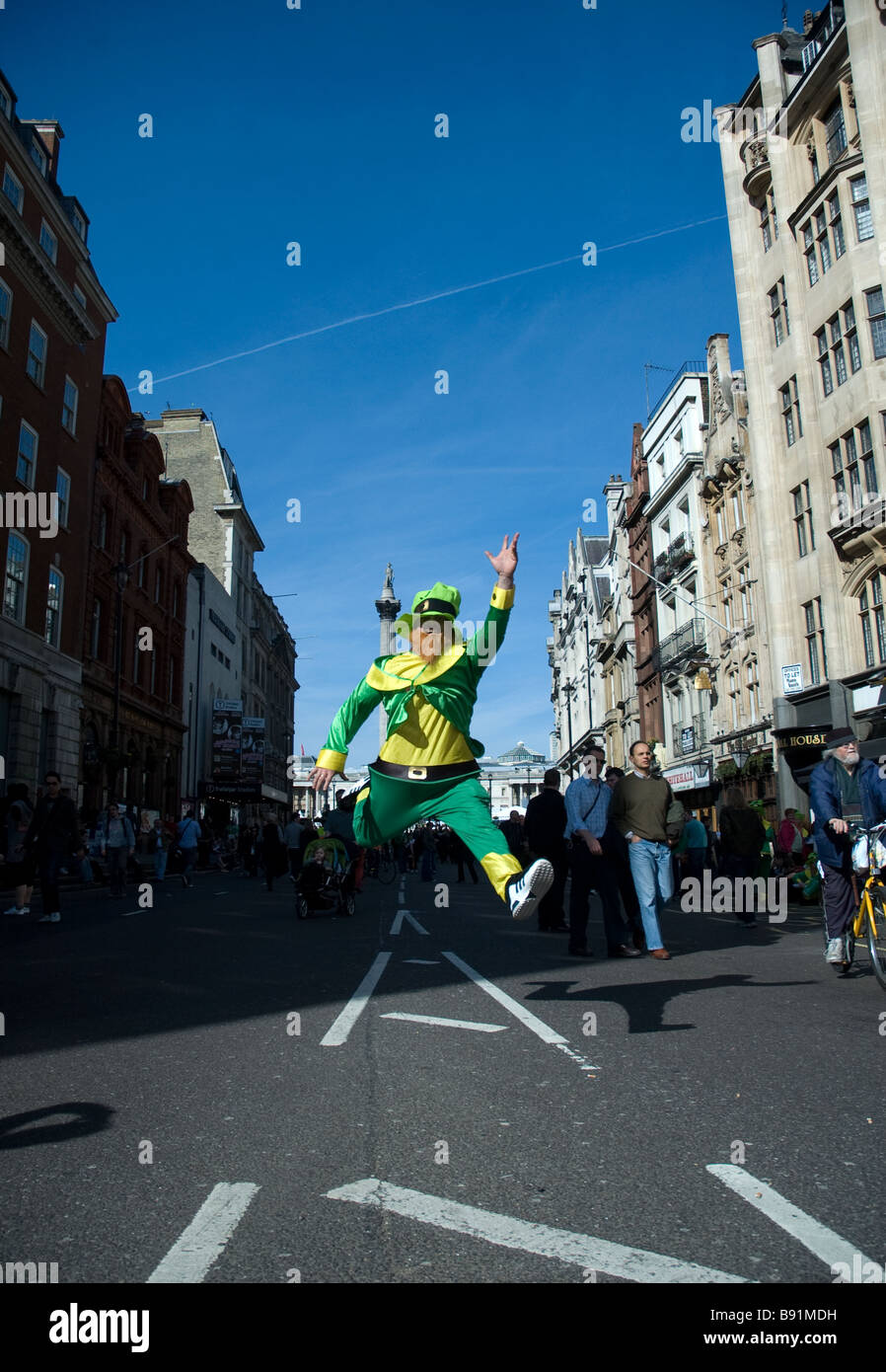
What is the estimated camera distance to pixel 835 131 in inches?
1033

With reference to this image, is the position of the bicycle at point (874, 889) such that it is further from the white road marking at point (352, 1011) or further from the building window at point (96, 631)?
the building window at point (96, 631)

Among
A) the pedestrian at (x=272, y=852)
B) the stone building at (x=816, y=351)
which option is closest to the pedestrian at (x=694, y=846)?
the stone building at (x=816, y=351)

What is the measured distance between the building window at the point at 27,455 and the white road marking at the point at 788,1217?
26.9m

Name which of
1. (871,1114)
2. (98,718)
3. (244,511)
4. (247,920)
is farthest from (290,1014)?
(244,511)

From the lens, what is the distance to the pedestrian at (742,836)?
1276cm

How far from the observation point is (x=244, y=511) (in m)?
65.8

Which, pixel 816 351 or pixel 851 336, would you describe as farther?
pixel 816 351

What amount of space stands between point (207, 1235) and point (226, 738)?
174 ft

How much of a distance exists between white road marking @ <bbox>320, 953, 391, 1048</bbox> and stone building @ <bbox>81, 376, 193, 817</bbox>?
2279 centimetres

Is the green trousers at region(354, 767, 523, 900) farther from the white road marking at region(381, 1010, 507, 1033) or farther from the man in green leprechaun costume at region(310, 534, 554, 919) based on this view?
the white road marking at region(381, 1010, 507, 1033)

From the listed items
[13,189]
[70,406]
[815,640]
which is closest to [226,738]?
[70,406]

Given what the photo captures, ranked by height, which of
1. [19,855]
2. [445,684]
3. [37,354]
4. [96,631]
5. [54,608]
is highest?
[37,354]

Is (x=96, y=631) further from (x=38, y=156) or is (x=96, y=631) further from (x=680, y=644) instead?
(x=680, y=644)
